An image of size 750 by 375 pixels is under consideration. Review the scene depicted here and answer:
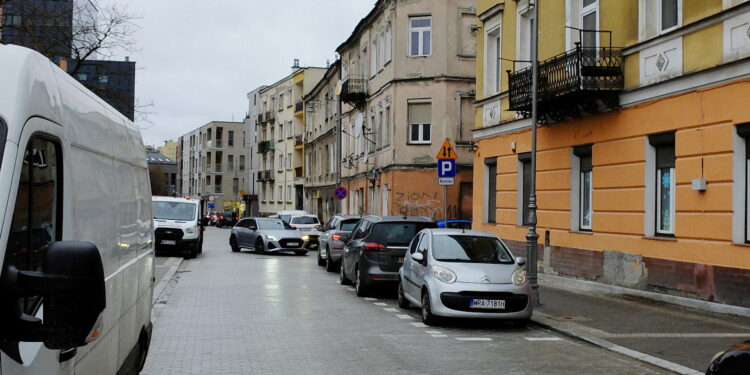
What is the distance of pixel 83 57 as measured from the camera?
1175 inches

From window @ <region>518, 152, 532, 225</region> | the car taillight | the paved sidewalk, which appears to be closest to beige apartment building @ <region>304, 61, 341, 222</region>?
window @ <region>518, 152, 532, 225</region>

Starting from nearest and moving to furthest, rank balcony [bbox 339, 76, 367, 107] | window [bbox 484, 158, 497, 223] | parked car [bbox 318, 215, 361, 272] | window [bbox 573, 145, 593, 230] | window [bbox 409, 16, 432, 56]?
window [bbox 573, 145, 593, 230], parked car [bbox 318, 215, 361, 272], window [bbox 484, 158, 497, 223], window [bbox 409, 16, 432, 56], balcony [bbox 339, 76, 367, 107]

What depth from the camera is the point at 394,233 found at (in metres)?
17.0

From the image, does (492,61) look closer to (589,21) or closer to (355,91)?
(589,21)

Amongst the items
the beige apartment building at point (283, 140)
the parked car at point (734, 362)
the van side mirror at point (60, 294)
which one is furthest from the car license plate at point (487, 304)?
the beige apartment building at point (283, 140)

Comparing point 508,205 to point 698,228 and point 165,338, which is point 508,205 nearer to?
point 698,228

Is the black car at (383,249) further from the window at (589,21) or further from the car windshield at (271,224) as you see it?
the car windshield at (271,224)

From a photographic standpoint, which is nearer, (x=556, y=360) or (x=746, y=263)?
(x=556, y=360)

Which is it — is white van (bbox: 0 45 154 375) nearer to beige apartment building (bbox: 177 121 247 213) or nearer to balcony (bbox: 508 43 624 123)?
balcony (bbox: 508 43 624 123)

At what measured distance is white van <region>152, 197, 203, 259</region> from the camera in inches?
1164

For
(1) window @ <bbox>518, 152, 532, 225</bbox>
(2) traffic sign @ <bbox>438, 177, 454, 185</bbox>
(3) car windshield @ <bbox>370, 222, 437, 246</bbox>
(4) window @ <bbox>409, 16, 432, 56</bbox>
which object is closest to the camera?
(3) car windshield @ <bbox>370, 222, 437, 246</bbox>

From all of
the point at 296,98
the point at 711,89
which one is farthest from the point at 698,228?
the point at 296,98

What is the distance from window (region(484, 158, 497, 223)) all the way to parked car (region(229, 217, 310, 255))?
33.9 ft

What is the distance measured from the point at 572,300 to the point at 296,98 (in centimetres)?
6195
